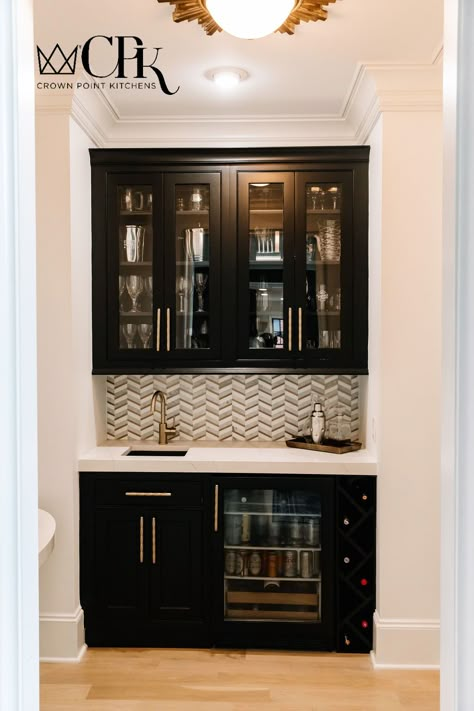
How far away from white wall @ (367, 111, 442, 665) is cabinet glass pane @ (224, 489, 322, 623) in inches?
14.5

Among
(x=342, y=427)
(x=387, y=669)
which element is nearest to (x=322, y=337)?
(x=342, y=427)

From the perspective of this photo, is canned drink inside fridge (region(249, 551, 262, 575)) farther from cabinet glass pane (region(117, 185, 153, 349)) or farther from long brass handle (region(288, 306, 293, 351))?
cabinet glass pane (region(117, 185, 153, 349))

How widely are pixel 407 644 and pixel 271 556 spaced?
76 cm

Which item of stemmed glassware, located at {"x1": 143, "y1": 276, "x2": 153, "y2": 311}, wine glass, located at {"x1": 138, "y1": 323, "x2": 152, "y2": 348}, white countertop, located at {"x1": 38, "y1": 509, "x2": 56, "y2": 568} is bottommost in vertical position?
white countertop, located at {"x1": 38, "y1": 509, "x2": 56, "y2": 568}

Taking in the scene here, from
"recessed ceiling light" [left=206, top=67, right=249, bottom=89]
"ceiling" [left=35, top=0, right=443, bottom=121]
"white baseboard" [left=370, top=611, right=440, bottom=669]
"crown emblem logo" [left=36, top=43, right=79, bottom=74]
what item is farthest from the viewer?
"white baseboard" [left=370, top=611, right=440, bottom=669]

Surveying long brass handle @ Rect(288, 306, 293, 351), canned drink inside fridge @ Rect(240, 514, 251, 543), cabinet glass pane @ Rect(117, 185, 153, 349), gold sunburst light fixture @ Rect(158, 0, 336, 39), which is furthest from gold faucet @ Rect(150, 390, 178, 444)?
gold sunburst light fixture @ Rect(158, 0, 336, 39)

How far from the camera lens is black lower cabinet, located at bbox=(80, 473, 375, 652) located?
3.35 meters

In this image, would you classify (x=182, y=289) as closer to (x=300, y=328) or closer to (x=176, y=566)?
(x=300, y=328)

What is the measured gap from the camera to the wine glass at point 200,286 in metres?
3.66

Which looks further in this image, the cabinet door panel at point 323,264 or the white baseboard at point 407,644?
the cabinet door panel at point 323,264

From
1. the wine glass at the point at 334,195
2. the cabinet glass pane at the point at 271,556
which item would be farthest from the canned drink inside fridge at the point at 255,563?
the wine glass at the point at 334,195

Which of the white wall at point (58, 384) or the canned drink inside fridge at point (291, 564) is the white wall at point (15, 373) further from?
the canned drink inside fridge at point (291, 564)

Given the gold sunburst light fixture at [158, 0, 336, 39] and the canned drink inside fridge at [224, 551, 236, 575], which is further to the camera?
the canned drink inside fridge at [224, 551, 236, 575]

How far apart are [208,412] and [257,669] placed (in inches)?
56.2
